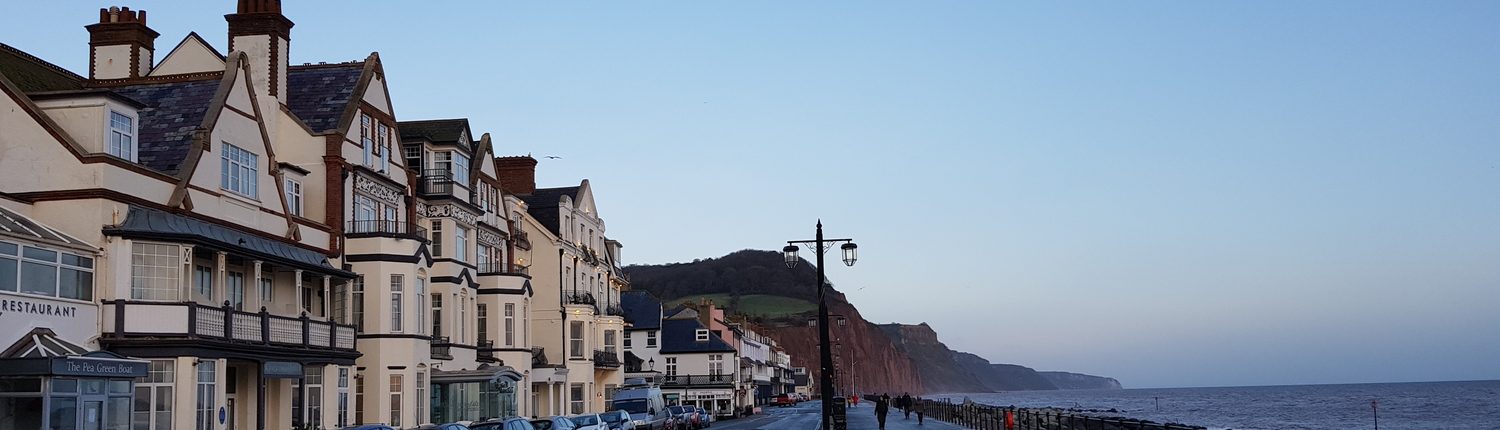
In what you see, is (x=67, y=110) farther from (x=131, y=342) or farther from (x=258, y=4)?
(x=258, y=4)

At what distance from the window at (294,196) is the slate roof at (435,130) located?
33.2 ft

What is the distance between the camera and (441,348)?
46031 millimetres

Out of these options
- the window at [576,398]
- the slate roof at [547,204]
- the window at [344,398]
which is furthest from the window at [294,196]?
the window at [576,398]

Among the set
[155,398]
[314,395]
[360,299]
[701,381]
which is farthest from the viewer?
[701,381]

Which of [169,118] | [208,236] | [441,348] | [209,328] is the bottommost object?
[441,348]

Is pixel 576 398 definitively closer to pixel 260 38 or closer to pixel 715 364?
pixel 260 38

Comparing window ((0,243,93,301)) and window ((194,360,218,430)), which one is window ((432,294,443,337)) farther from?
window ((0,243,93,301))

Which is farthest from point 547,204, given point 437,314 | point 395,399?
point 395,399

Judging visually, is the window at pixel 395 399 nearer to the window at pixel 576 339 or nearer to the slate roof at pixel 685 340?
the window at pixel 576 339

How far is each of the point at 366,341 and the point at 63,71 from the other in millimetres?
11201

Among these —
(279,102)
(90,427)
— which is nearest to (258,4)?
(279,102)

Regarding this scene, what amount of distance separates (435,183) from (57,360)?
2261 cm

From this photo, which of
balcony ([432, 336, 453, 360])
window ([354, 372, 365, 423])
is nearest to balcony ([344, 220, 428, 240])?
balcony ([432, 336, 453, 360])

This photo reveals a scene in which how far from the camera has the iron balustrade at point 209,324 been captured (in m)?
29.4
